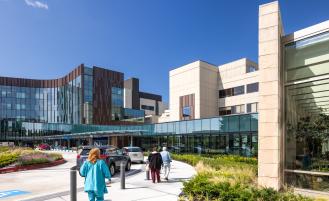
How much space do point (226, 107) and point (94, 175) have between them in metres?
53.6

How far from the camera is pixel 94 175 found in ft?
25.6

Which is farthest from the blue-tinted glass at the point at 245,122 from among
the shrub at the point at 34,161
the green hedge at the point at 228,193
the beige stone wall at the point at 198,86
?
the beige stone wall at the point at 198,86

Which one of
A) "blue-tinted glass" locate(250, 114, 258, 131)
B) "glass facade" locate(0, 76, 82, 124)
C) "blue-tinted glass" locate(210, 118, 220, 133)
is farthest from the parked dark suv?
"glass facade" locate(0, 76, 82, 124)

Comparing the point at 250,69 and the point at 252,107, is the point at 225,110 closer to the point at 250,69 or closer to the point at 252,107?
the point at 252,107

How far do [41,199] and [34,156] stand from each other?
1574 centimetres

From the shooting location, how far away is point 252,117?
3103cm

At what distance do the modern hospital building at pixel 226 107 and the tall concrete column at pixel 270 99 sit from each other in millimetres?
35

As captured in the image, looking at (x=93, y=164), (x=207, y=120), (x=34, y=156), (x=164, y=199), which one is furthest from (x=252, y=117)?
(x=93, y=164)

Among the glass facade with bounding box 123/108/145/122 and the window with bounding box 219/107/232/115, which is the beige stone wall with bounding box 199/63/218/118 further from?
the glass facade with bounding box 123/108/145/122

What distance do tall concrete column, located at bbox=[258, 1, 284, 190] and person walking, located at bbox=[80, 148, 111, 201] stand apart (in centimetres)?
614

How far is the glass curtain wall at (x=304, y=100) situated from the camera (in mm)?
10633

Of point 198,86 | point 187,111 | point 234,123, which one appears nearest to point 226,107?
point 198,86

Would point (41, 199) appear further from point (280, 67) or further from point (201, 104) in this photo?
point (201, 104)

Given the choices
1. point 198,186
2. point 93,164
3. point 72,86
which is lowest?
point 198,186
